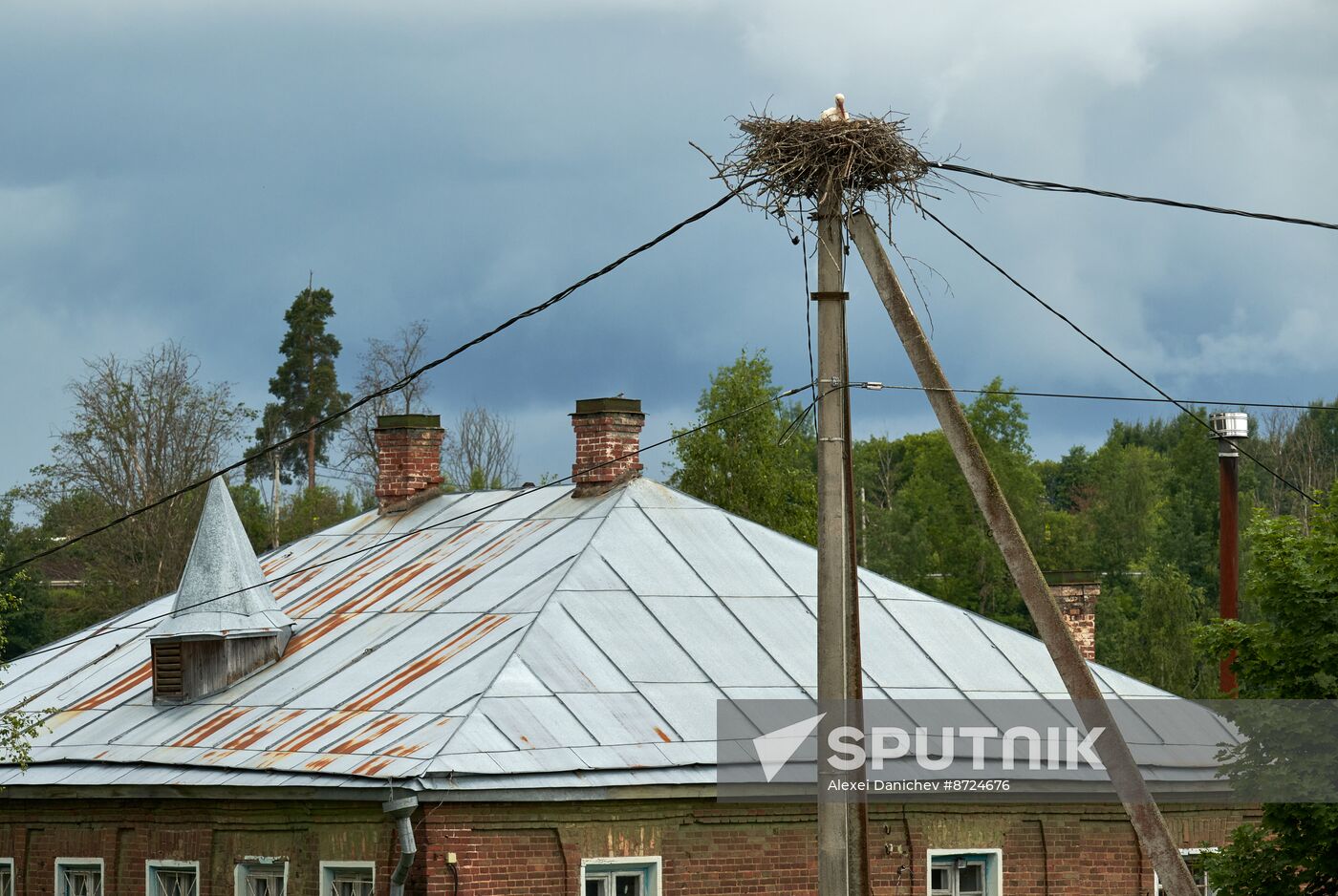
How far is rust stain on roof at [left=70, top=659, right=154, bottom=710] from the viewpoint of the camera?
65.5 ft

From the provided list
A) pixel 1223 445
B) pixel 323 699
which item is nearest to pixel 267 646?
pixel 323 699

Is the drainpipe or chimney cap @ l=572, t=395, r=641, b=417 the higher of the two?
chimney cap @ l=572, t=395, r=641, b=417

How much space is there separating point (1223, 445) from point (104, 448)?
98.5 ft

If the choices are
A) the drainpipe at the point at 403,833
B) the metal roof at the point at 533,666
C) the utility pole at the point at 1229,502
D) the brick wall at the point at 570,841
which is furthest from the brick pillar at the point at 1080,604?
the drainpipe at the point at 403,833

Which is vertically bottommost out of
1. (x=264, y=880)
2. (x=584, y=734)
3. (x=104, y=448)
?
(x=264, y=880)

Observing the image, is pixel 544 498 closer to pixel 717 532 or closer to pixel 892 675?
pixel 717 532

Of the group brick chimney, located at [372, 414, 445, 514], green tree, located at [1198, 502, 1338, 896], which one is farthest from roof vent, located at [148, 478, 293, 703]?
green tree, located at [1198, 502, 1338, 896]

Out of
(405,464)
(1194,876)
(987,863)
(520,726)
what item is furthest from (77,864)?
(1194,876)

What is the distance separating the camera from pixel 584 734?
16.0m

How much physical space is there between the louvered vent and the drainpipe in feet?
16.2

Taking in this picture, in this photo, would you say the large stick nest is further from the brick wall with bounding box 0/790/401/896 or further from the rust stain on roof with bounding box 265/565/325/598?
the rust stain on roof with bounding box 265/565/325/598

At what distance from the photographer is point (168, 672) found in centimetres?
1920

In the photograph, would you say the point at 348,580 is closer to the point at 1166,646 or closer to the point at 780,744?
the point at 780,744

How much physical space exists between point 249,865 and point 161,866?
1180 mm
